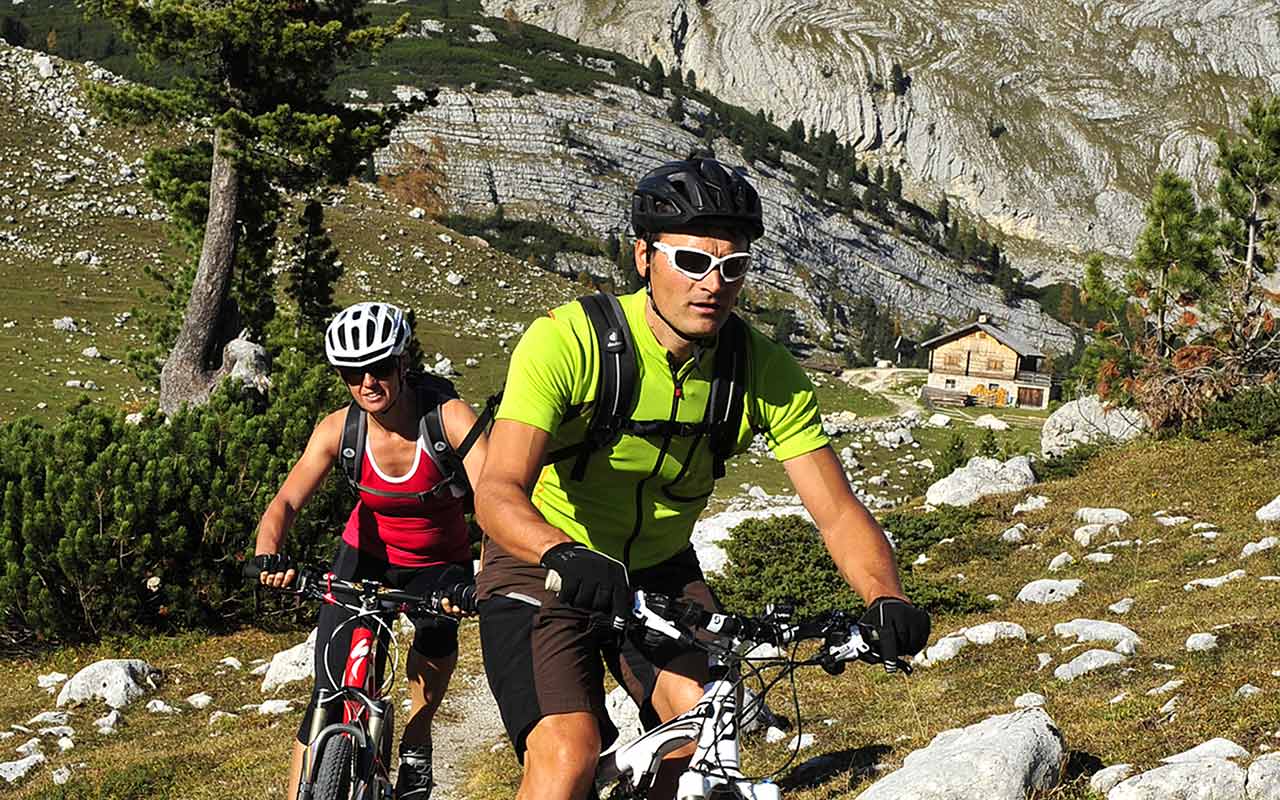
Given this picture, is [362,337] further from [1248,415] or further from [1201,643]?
[1248,415]

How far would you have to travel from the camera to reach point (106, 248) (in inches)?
2181

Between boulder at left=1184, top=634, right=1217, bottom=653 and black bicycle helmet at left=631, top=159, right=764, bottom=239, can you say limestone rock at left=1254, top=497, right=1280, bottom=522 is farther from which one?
black bicycle helmet at left=631, top=159, right=764, bottom=239

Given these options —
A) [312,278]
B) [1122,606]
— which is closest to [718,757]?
[1122,606]

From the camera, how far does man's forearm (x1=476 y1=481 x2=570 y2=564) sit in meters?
3.67

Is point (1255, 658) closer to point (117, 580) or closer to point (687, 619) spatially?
point (687, 619)

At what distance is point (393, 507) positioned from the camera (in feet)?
20.5

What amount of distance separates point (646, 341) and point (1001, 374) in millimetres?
84956

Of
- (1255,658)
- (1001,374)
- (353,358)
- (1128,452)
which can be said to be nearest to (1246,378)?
(1128,452)

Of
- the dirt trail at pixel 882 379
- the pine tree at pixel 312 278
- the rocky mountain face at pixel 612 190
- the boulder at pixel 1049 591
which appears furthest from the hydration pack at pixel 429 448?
the rocky mountain face at pixel 612 190

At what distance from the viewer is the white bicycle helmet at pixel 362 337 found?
19.4 feet

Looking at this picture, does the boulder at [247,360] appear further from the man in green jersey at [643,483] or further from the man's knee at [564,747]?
the man's knee at [564,747]

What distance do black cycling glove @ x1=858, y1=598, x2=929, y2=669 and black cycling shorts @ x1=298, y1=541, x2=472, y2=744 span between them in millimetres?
2636

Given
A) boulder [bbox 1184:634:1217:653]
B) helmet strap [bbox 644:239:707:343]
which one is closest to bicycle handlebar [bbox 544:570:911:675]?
helmet strap [bbox 644:239:707:343]

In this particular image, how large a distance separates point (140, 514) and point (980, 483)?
1487 cm
